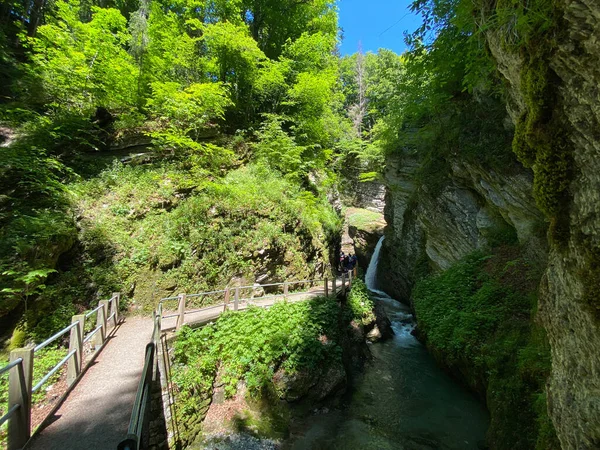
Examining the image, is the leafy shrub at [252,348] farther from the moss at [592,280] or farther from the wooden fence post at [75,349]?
the moss at [592,280]

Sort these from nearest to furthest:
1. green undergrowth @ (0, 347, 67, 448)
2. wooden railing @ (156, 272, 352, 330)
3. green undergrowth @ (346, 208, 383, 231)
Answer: green undergrowth @ (0, 347, 67, 448)
wooden railing @ (156, 272, 352, 330)
green undergrowth @ (346, 208, 383, 231)

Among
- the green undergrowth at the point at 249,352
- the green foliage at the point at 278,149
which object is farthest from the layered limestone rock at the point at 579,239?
the green foliage at the point at 278,149

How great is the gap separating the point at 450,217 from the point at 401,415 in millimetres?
9373

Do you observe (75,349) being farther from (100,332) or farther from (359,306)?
(359,306)

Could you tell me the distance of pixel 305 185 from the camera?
1798 cm

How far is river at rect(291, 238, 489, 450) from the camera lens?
6.76 m

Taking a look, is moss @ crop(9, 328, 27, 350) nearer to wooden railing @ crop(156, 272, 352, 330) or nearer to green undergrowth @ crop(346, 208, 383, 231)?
wooden railing @ crop(156, 272, 352, 330)

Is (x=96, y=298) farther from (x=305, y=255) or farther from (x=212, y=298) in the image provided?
(x=305, y=255)

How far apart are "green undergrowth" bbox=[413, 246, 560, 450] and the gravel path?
20.9ft

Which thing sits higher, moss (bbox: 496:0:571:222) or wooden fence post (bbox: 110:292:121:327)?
Result: moss (bbox: 496:0:571:222)

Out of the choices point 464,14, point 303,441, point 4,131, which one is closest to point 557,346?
point 464,14

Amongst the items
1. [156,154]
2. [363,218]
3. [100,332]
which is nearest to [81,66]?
[156,154]

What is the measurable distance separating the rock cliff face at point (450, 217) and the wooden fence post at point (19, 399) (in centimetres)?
1192

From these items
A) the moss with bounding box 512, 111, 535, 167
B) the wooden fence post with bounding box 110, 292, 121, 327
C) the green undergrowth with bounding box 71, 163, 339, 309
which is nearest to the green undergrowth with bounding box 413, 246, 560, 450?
the moss with bounding box 512, 111, 535, 167
